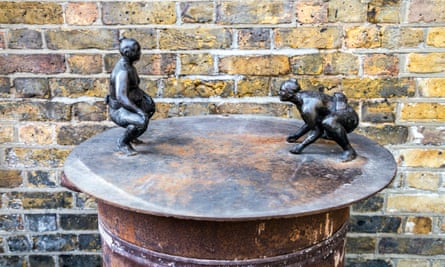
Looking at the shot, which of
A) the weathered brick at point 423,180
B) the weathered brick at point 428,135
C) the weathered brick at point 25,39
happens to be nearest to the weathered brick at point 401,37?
the weathered brick at point 428,135

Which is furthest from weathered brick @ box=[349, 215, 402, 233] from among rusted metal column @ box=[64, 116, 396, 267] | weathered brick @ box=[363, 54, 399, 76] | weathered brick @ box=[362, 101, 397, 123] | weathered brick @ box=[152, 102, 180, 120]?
weathered brick @ box=[152, 102, 180, 120]

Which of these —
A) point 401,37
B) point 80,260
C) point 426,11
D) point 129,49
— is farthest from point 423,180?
point 80,260

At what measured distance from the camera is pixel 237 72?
2660 mm

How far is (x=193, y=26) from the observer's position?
2609 mm

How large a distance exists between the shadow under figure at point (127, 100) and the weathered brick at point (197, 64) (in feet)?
2.78

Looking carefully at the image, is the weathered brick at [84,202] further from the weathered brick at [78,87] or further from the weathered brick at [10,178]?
the weathered brick at [78,87]

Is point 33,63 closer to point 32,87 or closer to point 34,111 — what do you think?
point 32,87

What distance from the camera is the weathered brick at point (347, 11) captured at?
100 inches

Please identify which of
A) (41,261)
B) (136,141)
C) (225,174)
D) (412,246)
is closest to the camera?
(225,174)

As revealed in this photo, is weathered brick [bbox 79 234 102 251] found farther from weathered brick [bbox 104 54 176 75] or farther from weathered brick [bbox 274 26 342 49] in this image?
weathered brick [bbox 274 26 342 49]

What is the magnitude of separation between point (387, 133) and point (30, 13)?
6.87ft

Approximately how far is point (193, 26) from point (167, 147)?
0.96m

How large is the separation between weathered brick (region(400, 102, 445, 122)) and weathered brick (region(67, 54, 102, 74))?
1.73 m

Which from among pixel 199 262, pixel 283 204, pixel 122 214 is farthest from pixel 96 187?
pixel 283 204
